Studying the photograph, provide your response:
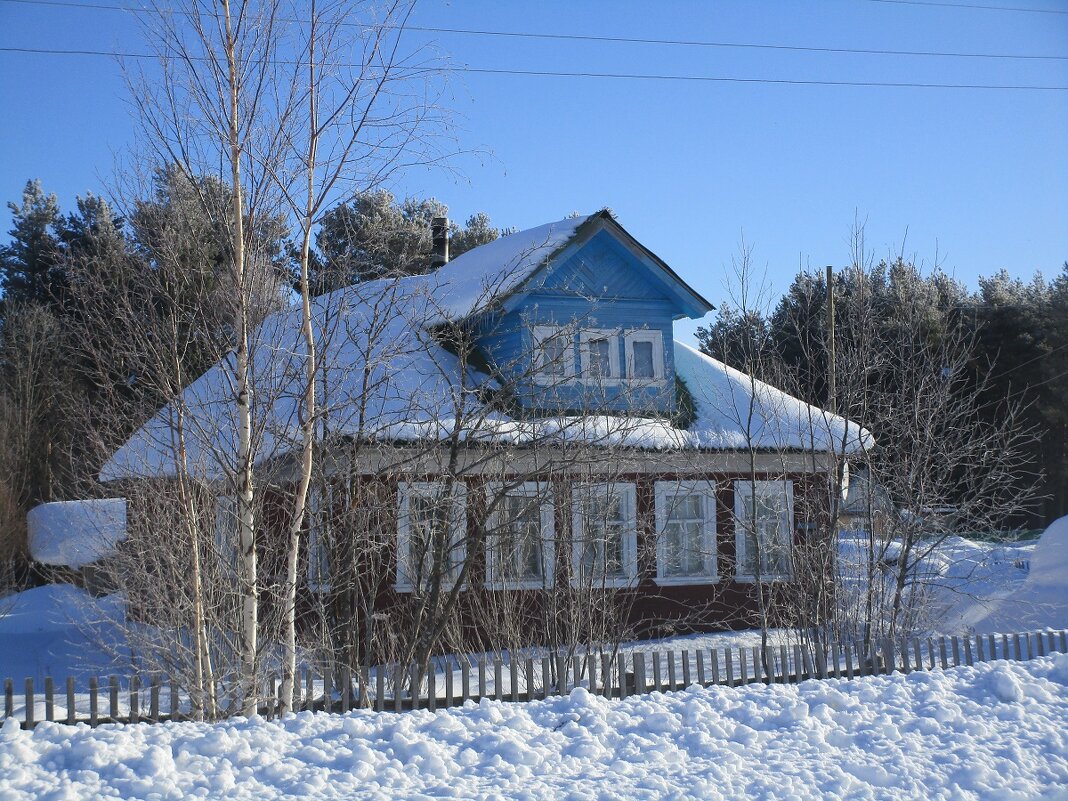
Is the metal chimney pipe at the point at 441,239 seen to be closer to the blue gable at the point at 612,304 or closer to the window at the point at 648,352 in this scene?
the blue gable at the point at 612,304

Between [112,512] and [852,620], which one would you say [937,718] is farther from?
[112,512]

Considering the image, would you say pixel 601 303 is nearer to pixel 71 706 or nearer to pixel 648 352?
pixel 648 352

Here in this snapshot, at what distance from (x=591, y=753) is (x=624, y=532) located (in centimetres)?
663

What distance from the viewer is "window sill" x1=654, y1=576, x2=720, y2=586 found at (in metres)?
14.7

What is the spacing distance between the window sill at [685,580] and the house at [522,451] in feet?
0.11

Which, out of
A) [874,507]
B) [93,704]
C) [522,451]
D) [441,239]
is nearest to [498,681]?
[93,704]

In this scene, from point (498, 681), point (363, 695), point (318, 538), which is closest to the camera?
point (363, 695)

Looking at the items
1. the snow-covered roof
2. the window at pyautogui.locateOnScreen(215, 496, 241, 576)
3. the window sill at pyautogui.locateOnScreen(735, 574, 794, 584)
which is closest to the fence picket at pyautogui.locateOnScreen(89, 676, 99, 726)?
the window at pyautogui.locateOnScreen(215, 496, 241, 576)

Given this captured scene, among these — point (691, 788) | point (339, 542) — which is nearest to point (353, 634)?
point (339, 542)

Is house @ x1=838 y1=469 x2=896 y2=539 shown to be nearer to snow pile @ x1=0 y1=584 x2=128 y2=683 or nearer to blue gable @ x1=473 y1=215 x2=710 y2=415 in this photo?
blue gable @ x1=473 y1=215 x2=710 y2=415

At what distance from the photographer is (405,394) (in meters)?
12.4

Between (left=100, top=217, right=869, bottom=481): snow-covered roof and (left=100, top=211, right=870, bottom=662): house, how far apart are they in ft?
0.17

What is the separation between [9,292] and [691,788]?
31.7 metres

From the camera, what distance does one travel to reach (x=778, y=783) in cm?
555
